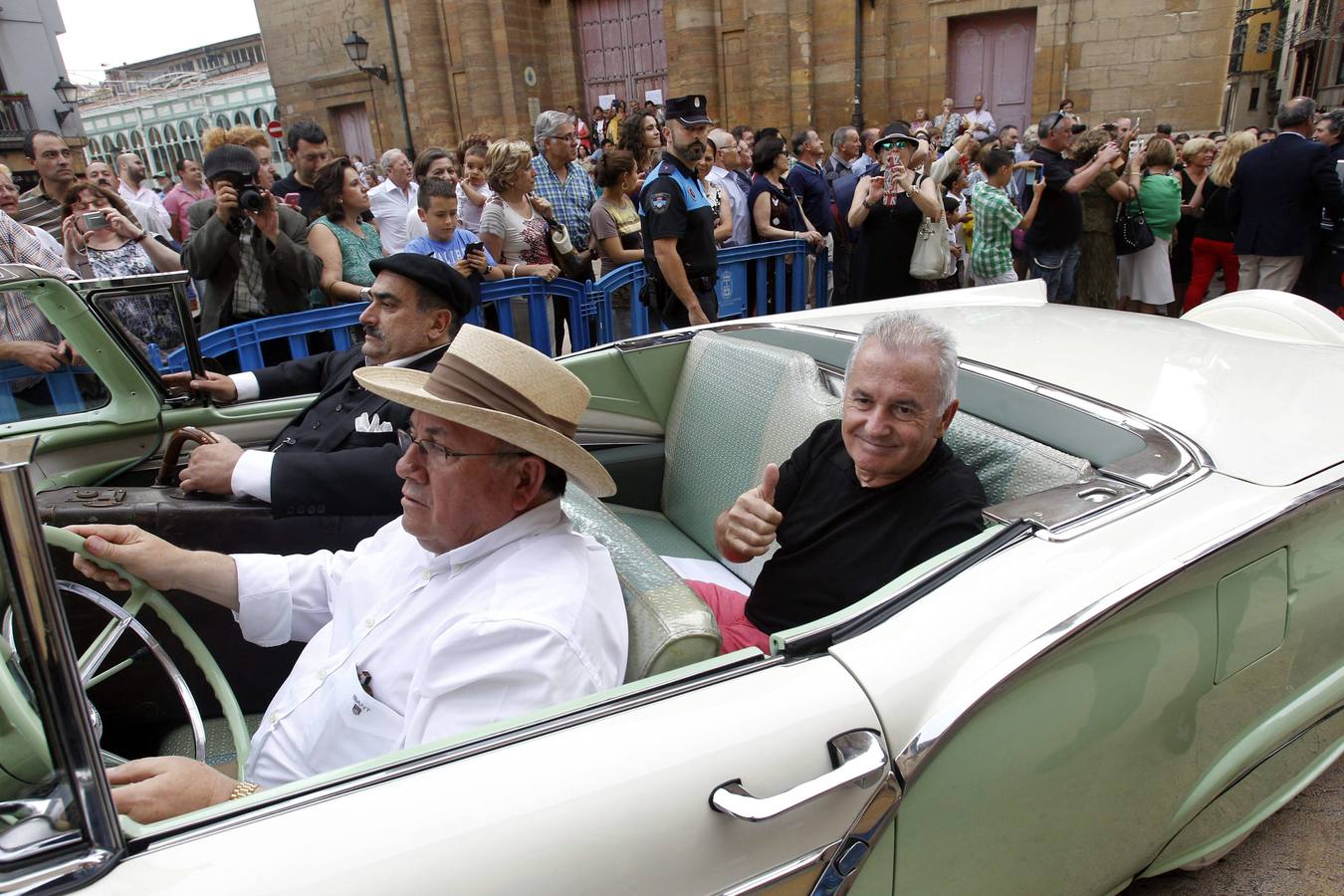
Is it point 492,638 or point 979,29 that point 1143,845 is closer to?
point 492,638

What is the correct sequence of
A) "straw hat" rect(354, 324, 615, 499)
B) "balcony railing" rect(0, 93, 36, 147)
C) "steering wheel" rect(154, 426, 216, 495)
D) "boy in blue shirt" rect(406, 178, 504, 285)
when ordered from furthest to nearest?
"balcony railing" rect(0, 93, 36, 147), "boy in blue shirt" rect(406, 178, 504, 285), "steering wheel" rect(154, 426, 216, 495), "straw hat" rect(354, 324, 615, 499)

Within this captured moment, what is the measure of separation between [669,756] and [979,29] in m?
16.2

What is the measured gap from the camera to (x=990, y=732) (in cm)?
128

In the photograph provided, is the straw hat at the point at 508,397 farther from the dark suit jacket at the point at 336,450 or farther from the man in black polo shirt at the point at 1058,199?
the man in black polo shirt at the point at 1058,199

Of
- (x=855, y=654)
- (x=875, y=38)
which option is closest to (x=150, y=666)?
(x=855, y=654)

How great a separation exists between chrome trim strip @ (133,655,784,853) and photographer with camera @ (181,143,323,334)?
3654 millimetres

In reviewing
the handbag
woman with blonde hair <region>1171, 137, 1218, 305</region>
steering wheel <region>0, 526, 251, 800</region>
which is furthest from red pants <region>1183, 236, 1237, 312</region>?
steering wheel <region>0, 526, 251, 800</region>

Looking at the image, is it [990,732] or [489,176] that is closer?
[990,732]

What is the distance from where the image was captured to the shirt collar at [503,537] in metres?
1.56

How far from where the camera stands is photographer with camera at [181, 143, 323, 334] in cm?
398

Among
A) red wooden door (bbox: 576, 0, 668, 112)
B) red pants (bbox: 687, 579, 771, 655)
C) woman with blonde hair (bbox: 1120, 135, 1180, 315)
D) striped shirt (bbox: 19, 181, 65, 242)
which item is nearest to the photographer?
red pants (bbox: 687, 579, 771, 655)

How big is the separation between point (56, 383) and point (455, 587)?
5.88 ft

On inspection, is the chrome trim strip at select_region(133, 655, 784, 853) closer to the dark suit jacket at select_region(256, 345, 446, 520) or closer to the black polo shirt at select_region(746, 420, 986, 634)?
the black polo shirt at select_region(746, 420, 986, 634)

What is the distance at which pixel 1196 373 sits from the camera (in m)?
2.00
